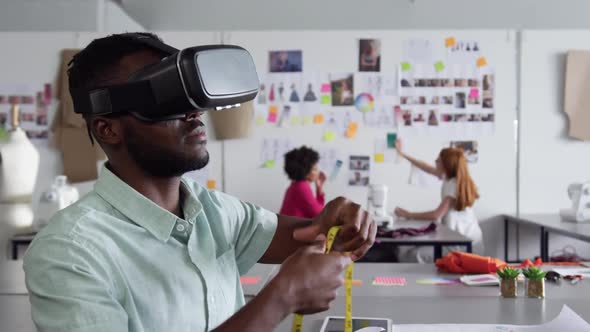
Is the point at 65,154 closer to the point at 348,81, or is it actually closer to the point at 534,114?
the point at 348,81

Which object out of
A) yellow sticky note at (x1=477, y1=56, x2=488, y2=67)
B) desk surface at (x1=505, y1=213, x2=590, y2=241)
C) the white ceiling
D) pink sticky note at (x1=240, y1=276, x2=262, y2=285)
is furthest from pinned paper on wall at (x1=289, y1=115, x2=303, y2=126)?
pink sticky note at (x1=240, y1=276, x2=262, y2=285)

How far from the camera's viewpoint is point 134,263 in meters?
0.96

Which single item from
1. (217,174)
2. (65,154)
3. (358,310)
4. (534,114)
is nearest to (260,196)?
(217,174)

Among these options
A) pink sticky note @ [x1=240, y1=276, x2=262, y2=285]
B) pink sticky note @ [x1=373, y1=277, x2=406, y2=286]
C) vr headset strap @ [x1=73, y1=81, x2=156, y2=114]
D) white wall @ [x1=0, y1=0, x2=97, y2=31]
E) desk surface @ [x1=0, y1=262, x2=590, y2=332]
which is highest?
white wall @ [x1=0, y1=0, x2=97, y2=31]

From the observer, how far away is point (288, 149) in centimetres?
474

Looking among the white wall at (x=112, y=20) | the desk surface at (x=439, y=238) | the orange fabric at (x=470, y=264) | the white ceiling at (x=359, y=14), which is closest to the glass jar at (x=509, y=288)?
the orange fabric at (x=470, y=264)

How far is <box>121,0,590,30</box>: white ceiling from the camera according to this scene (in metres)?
5.69

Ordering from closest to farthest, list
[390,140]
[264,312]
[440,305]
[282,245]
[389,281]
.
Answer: [264,312], [282,245], [440,305], [389,281], [390,140]

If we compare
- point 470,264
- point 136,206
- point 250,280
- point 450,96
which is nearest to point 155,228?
point 136,206

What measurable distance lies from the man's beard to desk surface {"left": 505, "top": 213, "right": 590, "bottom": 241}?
2995 mm

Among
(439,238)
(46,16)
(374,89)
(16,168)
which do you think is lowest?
(439,238)

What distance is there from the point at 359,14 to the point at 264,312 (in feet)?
17.1

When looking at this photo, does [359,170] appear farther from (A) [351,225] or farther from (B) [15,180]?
(A) [351,225]

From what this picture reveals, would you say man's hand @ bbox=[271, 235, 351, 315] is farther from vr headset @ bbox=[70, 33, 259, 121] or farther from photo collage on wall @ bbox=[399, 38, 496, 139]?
photo collage on wall @ bbox=[399, 38, 496, 139]
